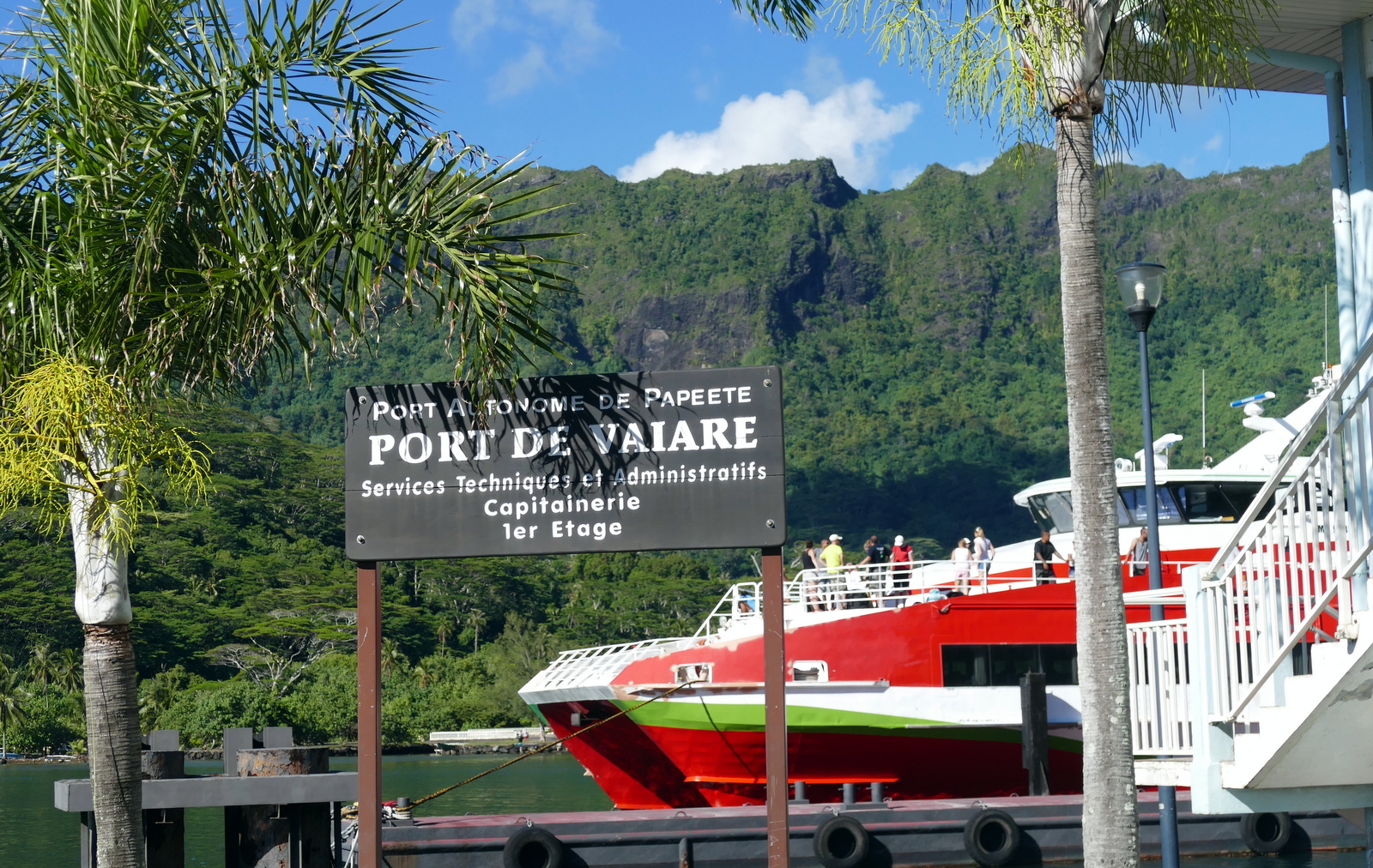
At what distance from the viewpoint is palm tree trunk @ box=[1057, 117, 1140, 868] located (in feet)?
24.8

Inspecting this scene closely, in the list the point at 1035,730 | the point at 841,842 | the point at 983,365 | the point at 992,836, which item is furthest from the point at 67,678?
the point at 983,365

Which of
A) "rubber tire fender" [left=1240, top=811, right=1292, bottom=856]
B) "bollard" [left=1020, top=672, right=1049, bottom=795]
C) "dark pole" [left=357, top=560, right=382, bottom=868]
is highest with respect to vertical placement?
"dark pole" [left=357, top=560, right=382, bottom=868]

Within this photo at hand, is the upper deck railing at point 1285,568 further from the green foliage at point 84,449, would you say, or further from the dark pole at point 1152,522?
the green foliage at point 84,449

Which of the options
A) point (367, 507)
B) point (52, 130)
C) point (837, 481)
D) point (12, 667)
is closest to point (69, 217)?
point (52, 130)

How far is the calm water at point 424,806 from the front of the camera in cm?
1931

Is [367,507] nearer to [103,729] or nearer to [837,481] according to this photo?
[103,729]

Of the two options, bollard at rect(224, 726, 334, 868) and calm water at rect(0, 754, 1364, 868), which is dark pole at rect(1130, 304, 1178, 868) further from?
bollard at rect(224, 726, 334, 868)

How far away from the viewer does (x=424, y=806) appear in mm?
38688

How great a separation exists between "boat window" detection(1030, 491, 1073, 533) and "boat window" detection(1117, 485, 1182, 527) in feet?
5.28

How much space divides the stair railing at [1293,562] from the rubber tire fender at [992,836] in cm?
827

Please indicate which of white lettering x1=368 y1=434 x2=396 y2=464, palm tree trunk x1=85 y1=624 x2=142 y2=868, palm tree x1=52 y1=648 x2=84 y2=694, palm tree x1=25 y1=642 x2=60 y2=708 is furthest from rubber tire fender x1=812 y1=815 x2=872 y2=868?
palm tree x1=52 y1=648 x2=84 y2=694

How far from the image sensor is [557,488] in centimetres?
843

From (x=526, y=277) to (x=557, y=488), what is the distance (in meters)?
1.27

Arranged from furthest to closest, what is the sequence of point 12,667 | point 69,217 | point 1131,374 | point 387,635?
point 1131,374, point 387,635, point 12,667, point 69,217
